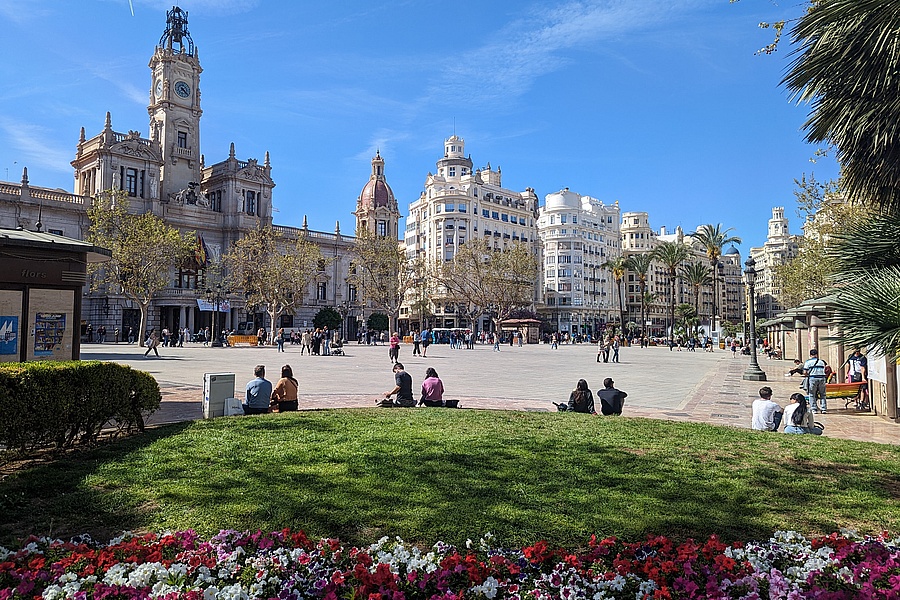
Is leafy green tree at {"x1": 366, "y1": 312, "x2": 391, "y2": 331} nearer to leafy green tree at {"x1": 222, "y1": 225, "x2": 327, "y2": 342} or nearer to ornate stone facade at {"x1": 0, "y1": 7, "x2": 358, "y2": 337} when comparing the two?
ornate stone facade at {"x1": 0, "y1": 7, "x2": 358, "y2": 337}

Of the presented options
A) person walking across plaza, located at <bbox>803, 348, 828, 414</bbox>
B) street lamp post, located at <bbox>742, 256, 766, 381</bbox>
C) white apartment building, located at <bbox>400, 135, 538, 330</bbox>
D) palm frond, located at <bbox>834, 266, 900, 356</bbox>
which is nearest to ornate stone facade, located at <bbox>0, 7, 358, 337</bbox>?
white apartment building, located at <bbox>400, 135, 538, 330</bbox>

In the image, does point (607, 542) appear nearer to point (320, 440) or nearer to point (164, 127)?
point (320, 440)

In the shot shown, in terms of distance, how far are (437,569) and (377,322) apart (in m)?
73.6

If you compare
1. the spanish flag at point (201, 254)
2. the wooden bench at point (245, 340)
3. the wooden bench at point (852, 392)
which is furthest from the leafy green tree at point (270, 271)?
the wooden bench at point (852, 392)

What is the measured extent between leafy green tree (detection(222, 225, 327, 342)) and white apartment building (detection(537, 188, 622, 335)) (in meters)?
53.9

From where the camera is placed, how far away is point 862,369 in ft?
51.9

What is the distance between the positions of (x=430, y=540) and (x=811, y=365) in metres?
13.7

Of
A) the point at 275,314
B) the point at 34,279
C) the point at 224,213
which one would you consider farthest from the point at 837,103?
the point at 224,213

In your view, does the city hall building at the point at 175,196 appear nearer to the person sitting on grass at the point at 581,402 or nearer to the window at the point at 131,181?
the window at the point at 131,181

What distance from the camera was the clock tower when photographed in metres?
65.7

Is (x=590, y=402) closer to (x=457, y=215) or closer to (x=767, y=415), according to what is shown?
(x=767, y=415)

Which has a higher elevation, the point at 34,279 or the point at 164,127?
the point at 164,127

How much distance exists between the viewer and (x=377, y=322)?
7731 centimetres

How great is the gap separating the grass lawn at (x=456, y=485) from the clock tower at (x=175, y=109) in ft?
211
